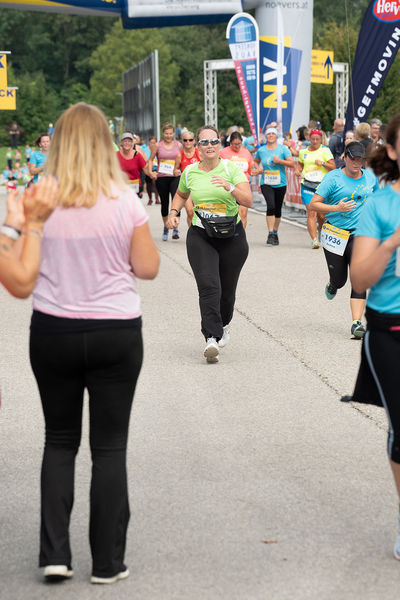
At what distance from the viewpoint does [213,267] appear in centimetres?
834

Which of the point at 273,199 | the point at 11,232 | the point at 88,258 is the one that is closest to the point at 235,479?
the point at 88,258

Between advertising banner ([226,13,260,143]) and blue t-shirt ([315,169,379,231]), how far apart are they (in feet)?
50.4

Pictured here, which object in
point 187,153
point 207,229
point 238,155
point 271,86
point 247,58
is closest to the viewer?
point 207,229

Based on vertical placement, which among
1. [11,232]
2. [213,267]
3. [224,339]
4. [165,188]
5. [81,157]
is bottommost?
[224,339]

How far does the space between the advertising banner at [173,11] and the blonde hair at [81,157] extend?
23328 millimetres

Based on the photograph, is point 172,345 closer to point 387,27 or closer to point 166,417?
point 166,417

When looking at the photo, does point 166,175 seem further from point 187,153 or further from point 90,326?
Result: point 90,326

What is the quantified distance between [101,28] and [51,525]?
4292 inches

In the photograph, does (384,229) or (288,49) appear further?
(288,49)

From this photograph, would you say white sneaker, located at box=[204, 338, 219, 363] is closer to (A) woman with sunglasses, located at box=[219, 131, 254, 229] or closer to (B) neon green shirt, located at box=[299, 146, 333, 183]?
(A) woman with sunglasses, located at box=[219, 131, 254, 229]

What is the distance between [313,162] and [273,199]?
1217 mm

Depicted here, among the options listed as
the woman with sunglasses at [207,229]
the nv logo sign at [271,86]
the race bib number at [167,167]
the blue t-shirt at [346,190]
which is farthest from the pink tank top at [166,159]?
the woman with sunglasses at [207,229]

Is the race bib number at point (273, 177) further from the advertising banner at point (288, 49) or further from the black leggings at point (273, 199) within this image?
the advertising banner at point (288, 49)

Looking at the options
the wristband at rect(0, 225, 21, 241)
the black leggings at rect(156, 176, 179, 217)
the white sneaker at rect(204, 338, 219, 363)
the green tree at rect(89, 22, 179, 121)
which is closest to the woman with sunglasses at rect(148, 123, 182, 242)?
the black leggings at rect(156, 176, 179, 217)
